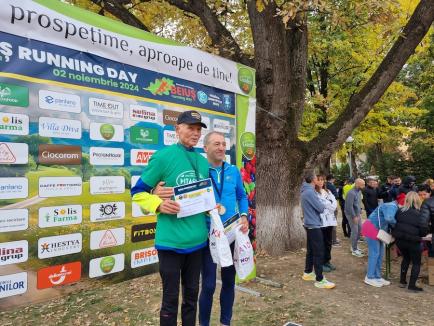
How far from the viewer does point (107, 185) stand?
4.29m

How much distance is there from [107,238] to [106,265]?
0.98ft

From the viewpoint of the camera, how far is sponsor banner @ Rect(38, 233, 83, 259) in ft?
12.4

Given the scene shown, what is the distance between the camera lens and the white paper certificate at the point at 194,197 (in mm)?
3023

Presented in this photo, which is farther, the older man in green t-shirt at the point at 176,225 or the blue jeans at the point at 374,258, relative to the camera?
the blue jeans at the point at 374,258

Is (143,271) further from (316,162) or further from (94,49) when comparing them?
(316,162)

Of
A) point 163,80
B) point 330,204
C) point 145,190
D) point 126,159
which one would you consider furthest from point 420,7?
point 145,190

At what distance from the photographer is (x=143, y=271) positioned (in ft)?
15.3

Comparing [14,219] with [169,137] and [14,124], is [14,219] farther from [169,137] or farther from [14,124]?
[169,137]

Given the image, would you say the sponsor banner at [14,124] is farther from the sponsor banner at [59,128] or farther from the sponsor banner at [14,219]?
the sponsor banner at [14,219]

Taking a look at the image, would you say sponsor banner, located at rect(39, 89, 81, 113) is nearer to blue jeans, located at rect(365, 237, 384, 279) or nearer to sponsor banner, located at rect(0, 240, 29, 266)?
sponsor banner, located at rect(0, 240, 29, 266)

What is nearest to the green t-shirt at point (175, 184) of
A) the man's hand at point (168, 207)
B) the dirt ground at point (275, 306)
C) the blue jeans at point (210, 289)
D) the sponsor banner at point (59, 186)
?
the man's hand at point (168, 207)

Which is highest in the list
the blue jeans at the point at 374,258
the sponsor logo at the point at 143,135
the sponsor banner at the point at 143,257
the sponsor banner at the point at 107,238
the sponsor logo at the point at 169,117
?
the sponsor logo at the point at 169,117

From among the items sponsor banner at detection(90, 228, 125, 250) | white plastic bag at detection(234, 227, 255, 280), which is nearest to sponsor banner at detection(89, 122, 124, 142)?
sponsor banner at detection(90, 228, 125, 250)

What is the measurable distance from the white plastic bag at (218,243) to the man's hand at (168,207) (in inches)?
15.7
